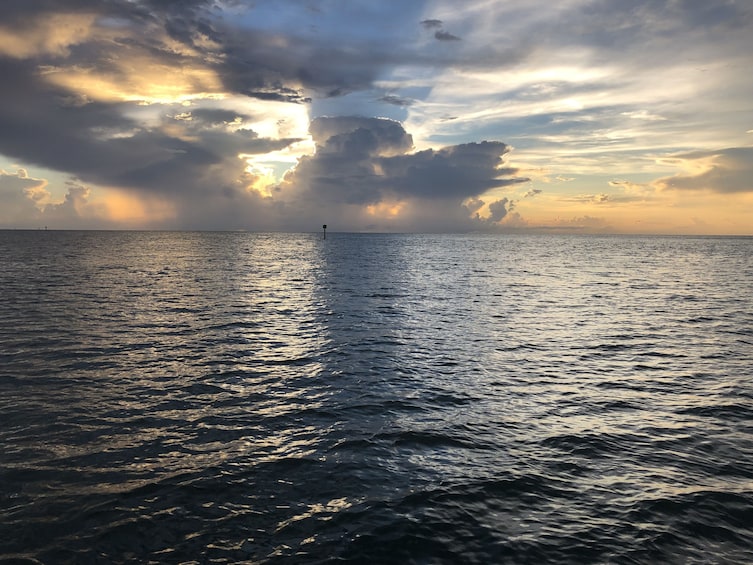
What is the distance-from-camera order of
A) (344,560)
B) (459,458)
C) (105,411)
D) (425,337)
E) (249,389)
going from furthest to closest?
(425,337), (249,389), (105,411), (459,458), (344,560)

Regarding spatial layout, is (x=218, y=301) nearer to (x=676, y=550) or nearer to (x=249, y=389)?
(x=249, y=389)

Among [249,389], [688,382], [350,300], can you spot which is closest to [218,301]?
[350,300]

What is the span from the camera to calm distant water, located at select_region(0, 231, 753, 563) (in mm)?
11086

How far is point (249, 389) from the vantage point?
2208 cm

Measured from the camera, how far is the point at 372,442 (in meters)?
16.6

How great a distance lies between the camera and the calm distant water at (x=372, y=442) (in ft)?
36.4

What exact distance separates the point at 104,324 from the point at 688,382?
38.7 m

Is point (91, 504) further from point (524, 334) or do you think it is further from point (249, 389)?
point (524, 334)

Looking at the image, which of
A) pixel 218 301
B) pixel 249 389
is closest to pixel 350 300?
pixel 218 301

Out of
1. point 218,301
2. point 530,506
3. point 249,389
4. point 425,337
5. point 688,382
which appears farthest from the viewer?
point 218,301

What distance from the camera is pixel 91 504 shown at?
39.8ft

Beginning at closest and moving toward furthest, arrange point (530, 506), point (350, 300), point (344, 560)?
point (344, 560) → point (530, 506) → point (350, 300)

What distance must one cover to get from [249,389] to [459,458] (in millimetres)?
11153

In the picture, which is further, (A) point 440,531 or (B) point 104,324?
(B) point 104,324
